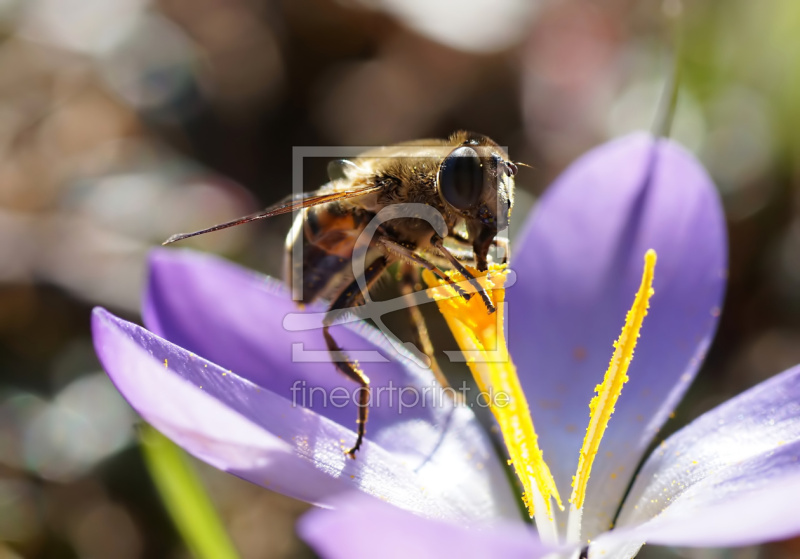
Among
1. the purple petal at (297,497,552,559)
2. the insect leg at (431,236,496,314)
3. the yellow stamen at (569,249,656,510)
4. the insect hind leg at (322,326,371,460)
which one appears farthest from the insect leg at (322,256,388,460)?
the purple petal at (297,497,552,559)

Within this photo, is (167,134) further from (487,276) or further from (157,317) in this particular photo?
(487,276)

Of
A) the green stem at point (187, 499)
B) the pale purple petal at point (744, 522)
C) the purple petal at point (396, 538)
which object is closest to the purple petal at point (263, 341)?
the green stem at point (187, 499)

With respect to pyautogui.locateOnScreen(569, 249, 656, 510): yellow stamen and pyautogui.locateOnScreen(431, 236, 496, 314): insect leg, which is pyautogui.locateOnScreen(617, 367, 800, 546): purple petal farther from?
pyautogui.locateOnScreen(431, 236, 496, 314): insect leg

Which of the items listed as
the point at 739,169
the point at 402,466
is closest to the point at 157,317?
the point at 402,466

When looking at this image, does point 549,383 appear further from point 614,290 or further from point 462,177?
point 462,177

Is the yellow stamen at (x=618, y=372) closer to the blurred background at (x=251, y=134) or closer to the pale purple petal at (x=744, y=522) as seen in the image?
the pale purple petal at (x=744, y=522)
